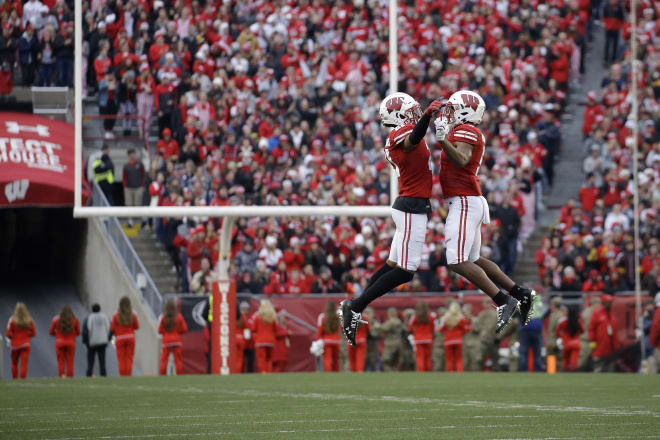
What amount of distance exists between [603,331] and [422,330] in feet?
8.53

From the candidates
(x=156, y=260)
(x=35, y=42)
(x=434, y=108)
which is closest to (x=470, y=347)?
(x=156, y=260)

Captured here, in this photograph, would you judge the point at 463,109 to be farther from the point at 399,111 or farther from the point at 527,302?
the point at 527,302

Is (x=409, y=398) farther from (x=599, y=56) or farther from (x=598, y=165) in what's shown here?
(x=599, y=56)

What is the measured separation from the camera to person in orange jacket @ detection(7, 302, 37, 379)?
19.0 m

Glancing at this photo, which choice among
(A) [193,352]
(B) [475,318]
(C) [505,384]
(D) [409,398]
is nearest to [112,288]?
(A) [193,352]

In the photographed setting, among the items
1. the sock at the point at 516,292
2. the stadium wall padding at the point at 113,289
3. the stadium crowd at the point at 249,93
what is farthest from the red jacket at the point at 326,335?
the sock at the point at 516,292

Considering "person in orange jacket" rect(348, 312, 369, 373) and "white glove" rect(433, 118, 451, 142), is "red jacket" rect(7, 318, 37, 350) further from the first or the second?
"white glove" rect(433, 118, 451, 142)

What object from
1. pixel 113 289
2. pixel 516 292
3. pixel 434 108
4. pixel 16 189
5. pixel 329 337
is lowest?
pixel 329 337

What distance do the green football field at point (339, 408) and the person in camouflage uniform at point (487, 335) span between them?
3.95m

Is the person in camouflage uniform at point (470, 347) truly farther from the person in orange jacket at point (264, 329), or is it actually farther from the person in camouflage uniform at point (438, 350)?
the person in orange jacket at point (264, 329)

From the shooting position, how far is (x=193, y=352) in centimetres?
2000

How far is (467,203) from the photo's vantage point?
977cm

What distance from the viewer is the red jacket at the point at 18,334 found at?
18969 mm

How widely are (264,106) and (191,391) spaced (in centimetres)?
386
